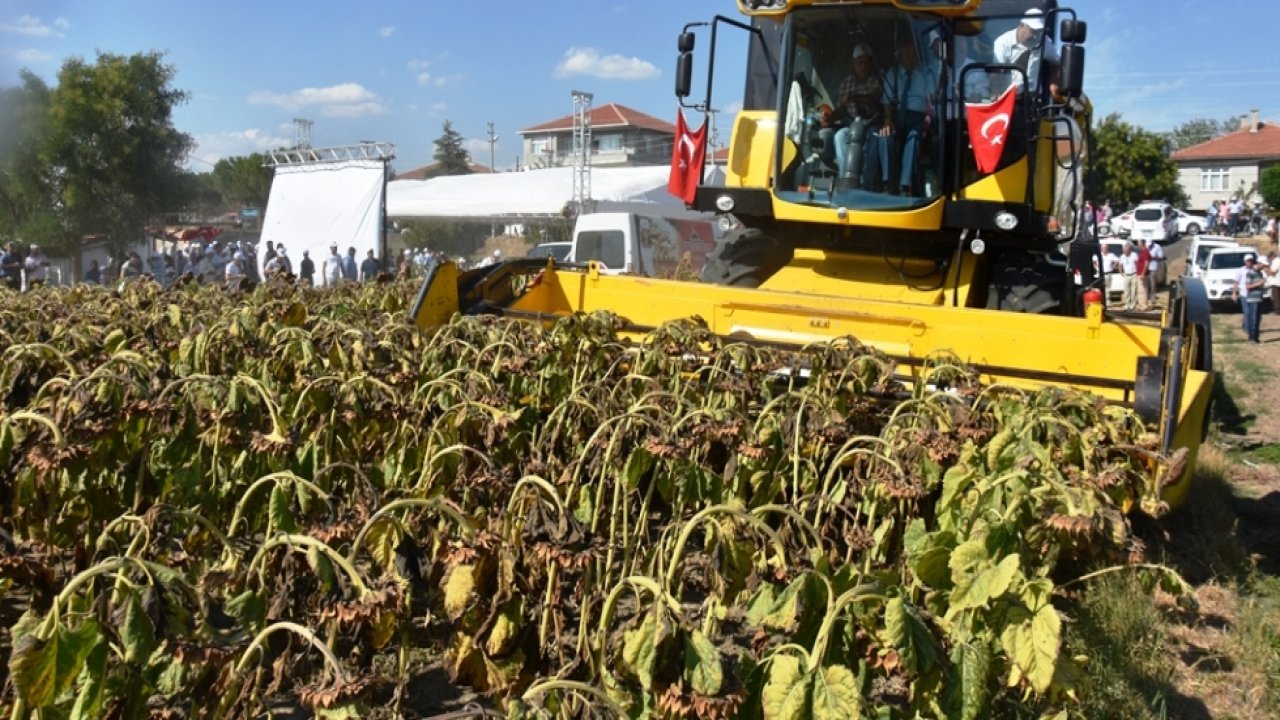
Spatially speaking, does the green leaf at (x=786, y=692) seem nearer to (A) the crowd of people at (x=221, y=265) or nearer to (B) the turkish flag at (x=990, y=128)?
(B) the turkish flag at (x=990, y=128)

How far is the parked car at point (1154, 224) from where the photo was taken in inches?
1779

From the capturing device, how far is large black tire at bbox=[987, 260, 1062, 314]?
23.8 feet

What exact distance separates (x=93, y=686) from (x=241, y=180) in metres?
79.2

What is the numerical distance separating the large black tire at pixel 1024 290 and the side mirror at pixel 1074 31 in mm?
1557

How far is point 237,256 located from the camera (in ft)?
81.4

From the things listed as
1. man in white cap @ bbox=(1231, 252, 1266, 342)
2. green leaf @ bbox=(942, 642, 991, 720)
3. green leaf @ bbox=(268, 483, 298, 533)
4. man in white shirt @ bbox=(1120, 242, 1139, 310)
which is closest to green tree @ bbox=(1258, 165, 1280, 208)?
man in white shirt @ bbox=(1120, 242, 1139, 310)

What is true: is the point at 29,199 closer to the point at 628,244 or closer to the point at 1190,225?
the point at 628,244

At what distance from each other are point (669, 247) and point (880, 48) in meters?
11.8

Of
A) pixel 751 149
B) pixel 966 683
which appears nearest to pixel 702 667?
pixel 966 683

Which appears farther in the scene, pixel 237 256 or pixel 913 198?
pixel 237 256

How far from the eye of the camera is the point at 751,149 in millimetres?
8211

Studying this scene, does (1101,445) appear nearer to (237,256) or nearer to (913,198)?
(913,198)

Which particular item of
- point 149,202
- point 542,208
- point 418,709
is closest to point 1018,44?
point 418,709

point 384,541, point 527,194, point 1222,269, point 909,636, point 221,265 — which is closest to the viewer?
point 909,636
